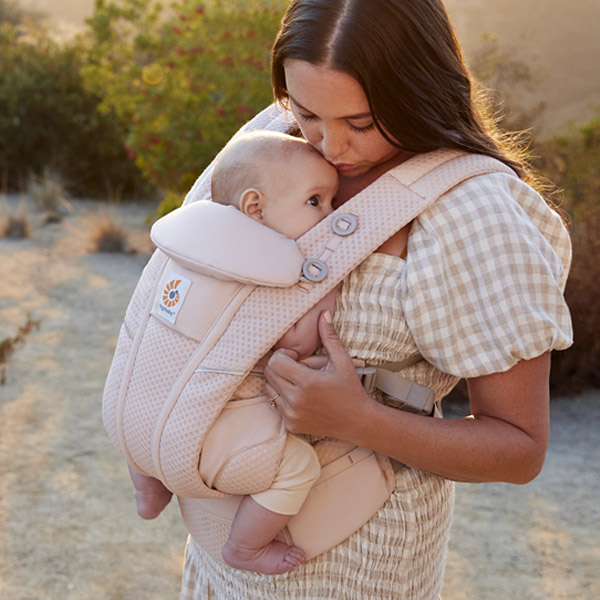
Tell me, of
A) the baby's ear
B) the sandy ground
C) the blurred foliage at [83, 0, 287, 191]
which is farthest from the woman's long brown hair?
the blurred foliage at [83, 0, 287, 191]

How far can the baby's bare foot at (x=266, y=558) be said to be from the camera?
125 cm

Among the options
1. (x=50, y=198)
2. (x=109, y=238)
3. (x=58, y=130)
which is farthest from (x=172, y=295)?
(x=58, y=130)

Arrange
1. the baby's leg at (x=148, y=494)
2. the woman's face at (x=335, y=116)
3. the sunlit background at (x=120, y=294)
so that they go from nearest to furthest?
the woman's face at (x=335, y=116)
the baby's leg at (x=148, y=494)
the sunlit background at (x=120, y=294)

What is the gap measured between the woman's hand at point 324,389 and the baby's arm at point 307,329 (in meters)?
0.02

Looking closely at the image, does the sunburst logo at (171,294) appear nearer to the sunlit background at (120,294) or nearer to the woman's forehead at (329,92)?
the woman's forehead at (329,92)

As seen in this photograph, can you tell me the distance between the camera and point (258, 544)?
1.24 meters

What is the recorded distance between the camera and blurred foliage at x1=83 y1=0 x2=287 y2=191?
269 inches

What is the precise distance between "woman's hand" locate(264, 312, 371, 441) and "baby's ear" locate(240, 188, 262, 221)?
0.84ft

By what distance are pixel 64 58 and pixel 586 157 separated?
7.99 m

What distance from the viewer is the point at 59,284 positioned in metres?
6.83

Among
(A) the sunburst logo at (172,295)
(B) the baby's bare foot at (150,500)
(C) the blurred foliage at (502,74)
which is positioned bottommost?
(C) the blurred foliage at (502,74)

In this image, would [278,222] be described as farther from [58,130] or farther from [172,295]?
[58,130]

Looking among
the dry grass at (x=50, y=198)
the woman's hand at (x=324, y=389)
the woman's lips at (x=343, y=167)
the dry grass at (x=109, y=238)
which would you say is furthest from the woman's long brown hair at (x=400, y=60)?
the dry grass at (x=50, y=198)

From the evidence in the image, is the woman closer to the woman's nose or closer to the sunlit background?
the woman's nose
